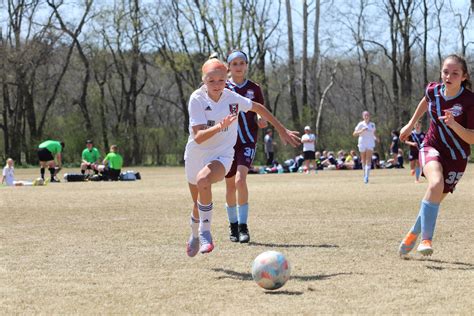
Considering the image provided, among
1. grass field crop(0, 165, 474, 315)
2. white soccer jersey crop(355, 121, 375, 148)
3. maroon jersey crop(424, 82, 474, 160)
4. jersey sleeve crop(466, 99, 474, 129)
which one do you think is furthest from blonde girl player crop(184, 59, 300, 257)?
white soccer jersey crop(355, 121, 375, 148)

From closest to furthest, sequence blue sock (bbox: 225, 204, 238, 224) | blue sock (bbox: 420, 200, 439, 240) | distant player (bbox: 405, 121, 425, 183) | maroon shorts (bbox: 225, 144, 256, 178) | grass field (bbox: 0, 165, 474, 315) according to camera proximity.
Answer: grass field (bbox: 0, 165, 474, 315), blue sock (bbox: 420, 200, 439, 240), blue sock (bbox: 225, 204, 238, 224), maroon shorts (bbox: 225, 144, 256, 178), distant player (bbox: 405, 121, 425, 183)

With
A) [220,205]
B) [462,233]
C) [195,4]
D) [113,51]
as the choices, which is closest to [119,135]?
[113,51]

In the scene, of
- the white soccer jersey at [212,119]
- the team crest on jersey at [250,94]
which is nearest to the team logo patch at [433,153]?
the white soccer jersey at [212,119]

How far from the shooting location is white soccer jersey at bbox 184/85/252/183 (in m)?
7.22

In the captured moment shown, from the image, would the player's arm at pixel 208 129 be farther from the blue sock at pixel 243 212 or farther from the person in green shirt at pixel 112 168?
the person in green shirt at pixel 112 168

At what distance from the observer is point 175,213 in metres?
12.6

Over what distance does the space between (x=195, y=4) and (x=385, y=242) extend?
44368 mm

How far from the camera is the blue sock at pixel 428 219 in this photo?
7035 millimetres

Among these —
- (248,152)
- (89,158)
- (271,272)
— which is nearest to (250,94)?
(248,152)

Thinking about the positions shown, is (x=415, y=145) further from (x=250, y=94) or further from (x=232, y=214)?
(x=232, y=214)

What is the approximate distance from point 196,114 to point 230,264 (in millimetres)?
1411

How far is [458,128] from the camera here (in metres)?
6.82

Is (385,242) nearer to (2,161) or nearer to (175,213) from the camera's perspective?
(175,213)

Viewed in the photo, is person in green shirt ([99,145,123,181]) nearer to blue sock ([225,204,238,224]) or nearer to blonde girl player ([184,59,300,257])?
blue sock ([225,204,238,224])
